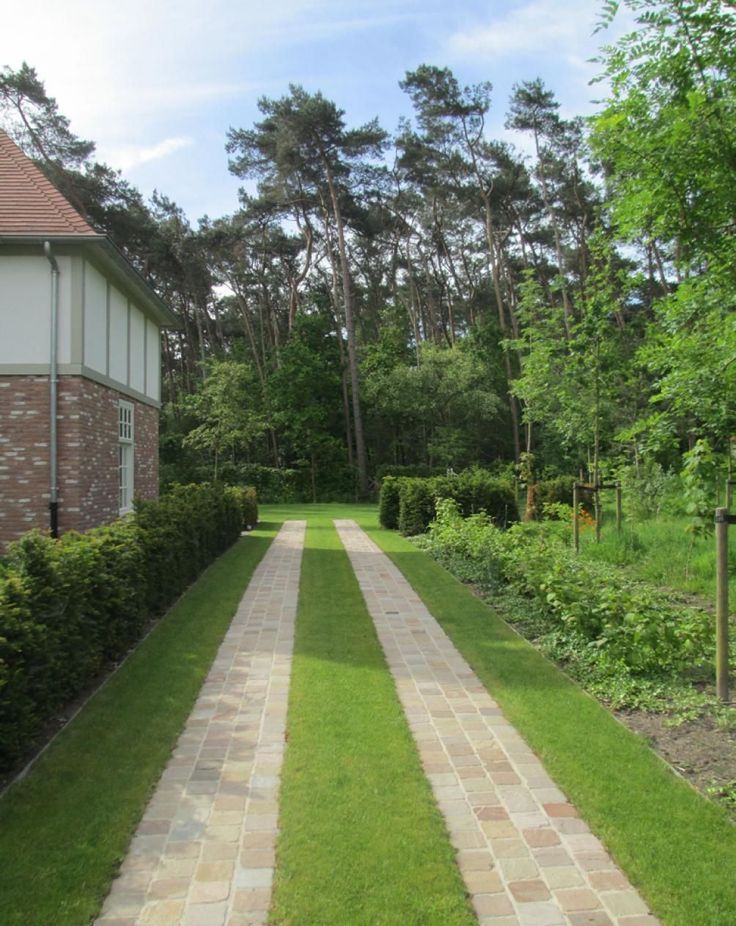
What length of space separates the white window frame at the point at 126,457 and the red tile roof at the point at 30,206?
319 cm

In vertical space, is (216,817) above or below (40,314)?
below

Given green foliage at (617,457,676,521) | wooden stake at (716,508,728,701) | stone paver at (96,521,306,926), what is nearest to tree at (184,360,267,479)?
green foliage at (617,457,676,521)

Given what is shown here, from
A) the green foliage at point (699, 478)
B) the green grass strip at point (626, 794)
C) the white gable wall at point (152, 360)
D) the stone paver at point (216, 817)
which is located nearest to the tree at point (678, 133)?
the green foliage at point (699, 478)

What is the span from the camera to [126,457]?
12664 mm

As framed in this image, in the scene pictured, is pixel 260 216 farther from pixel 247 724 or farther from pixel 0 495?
pixel 247 724

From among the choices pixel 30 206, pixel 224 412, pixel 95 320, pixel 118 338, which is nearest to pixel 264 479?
pixel 224 412

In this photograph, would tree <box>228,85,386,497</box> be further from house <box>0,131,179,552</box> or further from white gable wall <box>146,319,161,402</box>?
house <box>0,131,179,552</box>

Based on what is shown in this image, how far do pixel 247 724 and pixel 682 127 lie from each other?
3774mm

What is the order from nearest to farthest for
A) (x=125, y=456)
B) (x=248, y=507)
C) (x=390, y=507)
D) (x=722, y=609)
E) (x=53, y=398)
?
1. (x=722, y=609)
2. (x=53, y=398)
3. (x=125, y=456)
4. (x=390, y=507)
5. (x=248, y=507)

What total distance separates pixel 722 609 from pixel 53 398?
28.7 feet

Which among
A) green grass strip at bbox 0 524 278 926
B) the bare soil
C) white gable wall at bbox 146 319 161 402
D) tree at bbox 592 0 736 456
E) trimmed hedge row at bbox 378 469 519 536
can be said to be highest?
white gable wall at bbox 146 319 161 402

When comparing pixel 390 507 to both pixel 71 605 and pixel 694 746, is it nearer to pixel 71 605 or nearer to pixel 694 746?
A: pixel 71 605

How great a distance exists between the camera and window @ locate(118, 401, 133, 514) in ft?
40.0

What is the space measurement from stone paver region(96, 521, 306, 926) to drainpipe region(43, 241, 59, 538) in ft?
17.9
